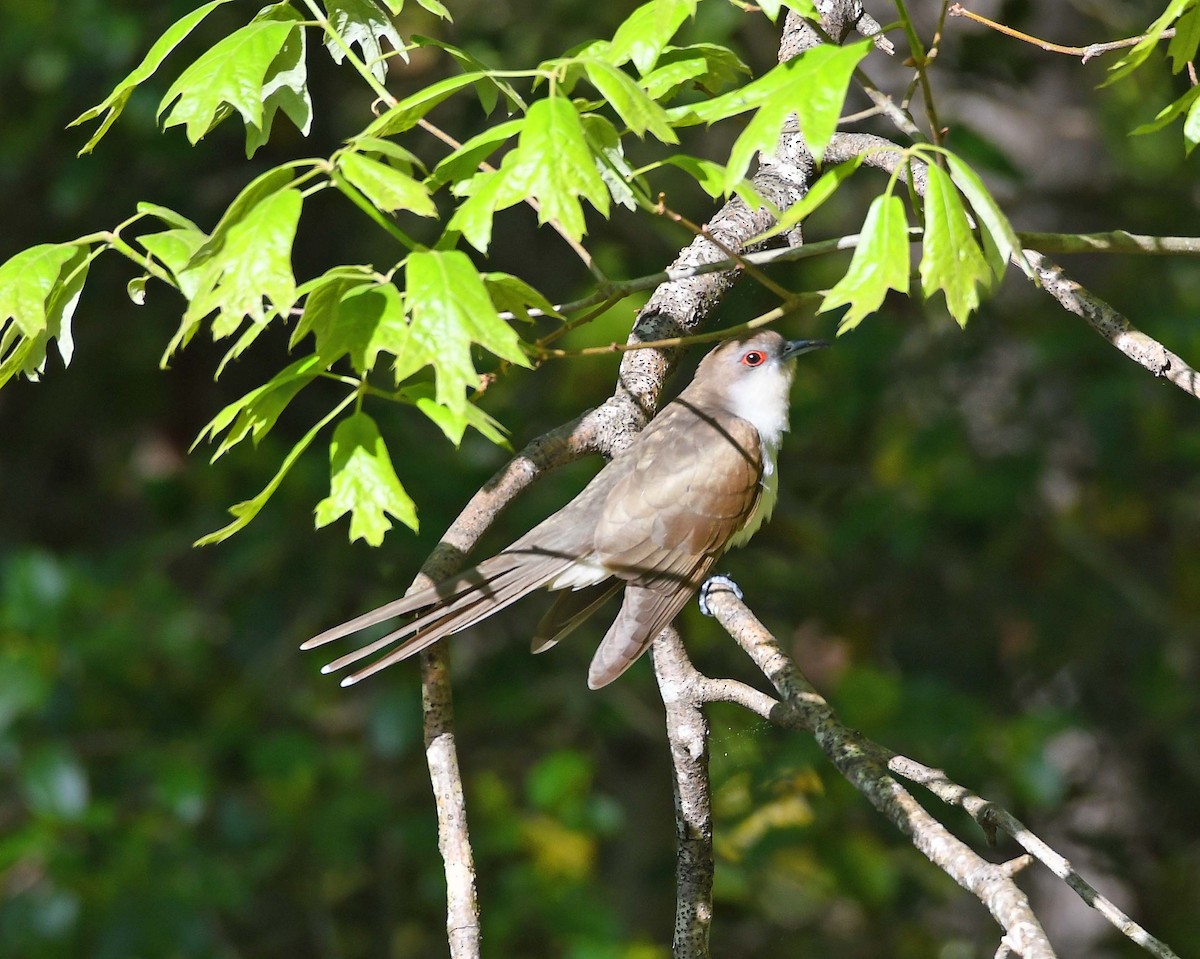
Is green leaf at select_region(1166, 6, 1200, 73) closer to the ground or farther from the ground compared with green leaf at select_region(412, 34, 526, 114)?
farther from the ground

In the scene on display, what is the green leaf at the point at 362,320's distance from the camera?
1816mm

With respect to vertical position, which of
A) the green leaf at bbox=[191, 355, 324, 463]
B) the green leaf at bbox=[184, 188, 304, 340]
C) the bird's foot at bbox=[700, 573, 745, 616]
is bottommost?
the bird's foot at bbox=[700, 573, 745, 616]

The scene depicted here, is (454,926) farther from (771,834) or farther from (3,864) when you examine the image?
(3,864)

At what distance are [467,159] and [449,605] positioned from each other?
1.01 m

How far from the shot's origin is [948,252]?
71.0 inches

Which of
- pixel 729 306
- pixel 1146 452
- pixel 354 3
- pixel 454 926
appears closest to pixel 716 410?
pixel 729 306

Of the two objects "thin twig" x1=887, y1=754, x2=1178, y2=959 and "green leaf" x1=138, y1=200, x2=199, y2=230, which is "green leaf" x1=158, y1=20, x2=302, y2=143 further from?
"thin twig" x1=887, y1=754, x2=1178, y2=959

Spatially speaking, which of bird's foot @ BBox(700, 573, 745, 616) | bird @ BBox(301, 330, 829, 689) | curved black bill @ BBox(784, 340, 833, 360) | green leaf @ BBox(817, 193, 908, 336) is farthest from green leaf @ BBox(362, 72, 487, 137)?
curved black bill @ BBox(784, 340, 833, 360)

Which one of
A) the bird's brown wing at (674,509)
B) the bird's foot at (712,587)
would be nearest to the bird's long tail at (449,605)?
the bird's brown wing at (674,509)

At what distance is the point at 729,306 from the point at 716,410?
4.78ft

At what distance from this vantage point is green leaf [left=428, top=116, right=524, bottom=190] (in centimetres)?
195

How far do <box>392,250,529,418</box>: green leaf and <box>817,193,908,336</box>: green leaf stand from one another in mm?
449

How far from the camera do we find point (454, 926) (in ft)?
6.83

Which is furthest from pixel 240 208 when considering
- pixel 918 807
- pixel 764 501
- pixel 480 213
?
pixel 764 501
